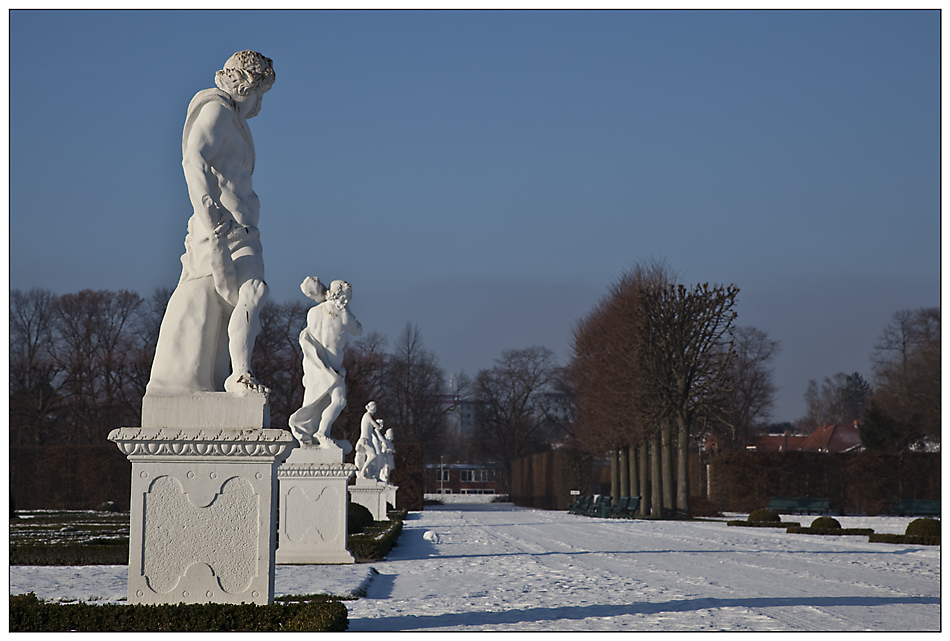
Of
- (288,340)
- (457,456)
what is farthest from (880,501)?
(457,456)

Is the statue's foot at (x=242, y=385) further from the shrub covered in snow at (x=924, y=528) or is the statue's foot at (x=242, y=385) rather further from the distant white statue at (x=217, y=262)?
the shrub covered in snow at (x=924, y=528)

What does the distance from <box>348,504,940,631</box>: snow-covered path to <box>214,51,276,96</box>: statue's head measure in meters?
3.57

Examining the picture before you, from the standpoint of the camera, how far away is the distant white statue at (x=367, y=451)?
996 inches

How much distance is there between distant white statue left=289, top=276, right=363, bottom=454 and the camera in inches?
486

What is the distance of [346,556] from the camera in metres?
11.6

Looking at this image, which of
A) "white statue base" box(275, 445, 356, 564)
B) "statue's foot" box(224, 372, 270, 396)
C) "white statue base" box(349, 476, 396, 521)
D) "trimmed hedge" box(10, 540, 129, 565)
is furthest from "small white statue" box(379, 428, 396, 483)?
"statue's foot" box(224, 372, 270, 396)

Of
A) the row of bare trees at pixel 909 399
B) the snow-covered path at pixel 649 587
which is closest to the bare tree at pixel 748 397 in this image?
the row of bare trees at pixel 909 399

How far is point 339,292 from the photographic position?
12.8 m

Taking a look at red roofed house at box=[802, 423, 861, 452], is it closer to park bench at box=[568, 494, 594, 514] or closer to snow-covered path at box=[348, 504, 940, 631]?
park bench at box=[568, 494, 594, 514]

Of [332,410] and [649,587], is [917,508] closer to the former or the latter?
[332,410]

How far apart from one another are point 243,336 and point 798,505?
95.1 feet

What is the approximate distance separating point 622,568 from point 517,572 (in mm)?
1432

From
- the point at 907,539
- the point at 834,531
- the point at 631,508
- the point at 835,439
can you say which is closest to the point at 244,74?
the point at 907,539

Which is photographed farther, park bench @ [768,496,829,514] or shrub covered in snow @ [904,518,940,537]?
park bench @ [768,496,829,514]
